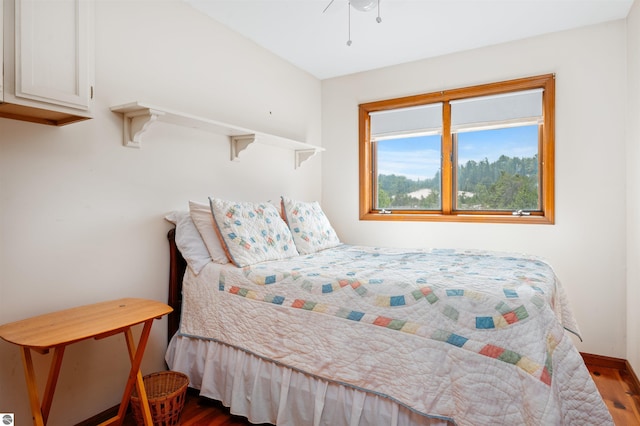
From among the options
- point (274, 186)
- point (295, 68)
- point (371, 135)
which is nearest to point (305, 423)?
point (274, 186)

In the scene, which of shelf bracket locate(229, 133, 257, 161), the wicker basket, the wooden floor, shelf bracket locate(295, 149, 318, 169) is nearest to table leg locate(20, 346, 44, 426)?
the wicker basket

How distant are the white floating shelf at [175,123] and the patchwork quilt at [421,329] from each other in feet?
2.79

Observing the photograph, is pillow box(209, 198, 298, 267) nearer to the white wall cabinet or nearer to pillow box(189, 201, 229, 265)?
pillow box(189, 201, 229, 265)

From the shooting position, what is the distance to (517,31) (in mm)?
2758

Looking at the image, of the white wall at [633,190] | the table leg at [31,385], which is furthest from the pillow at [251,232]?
the white wall at [633,190]

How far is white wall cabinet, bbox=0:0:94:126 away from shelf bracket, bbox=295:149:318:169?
2.00 meters

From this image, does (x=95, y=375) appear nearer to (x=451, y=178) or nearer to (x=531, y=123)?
(x=451, y=178)

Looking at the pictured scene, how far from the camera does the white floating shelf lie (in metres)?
1.93

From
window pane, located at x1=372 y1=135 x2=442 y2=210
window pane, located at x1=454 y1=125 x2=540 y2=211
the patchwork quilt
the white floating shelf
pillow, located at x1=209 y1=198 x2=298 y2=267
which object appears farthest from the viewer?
window pane, located at x1=372 y1=135 x2=442 y2=210

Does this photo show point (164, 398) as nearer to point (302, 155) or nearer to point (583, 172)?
point (302, 155)

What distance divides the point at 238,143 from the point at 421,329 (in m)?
1.84

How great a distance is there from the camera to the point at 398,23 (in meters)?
2.63

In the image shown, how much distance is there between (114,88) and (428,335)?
1973mm

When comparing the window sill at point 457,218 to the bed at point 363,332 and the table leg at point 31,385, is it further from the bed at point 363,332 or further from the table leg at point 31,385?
the table leg at point 31,385
